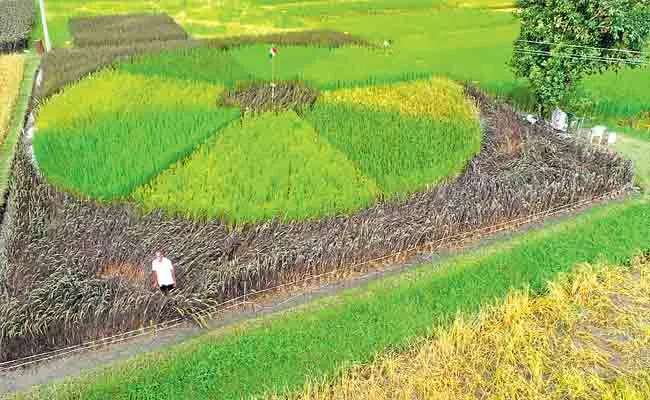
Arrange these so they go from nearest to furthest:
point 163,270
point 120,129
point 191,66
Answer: point 163,270
point 120,129
point 191,66

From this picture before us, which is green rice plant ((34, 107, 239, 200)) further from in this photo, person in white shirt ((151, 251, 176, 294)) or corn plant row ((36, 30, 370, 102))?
corn plant row ((36, 30, 370, 102))

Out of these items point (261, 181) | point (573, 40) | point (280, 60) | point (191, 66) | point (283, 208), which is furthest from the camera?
point (280, 60)

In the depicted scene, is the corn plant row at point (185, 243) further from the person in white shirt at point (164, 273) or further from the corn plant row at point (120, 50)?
the corn plant row at point (120, 50)

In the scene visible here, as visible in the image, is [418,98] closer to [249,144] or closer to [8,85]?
[249,144]

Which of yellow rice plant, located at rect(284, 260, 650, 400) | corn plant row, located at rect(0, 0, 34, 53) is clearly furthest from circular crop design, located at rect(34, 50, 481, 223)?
corn plant row, located at rect(0, 0, 34, 53)

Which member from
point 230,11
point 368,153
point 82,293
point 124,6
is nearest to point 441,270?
point 368,153

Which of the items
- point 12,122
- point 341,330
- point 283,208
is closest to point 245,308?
point 341,330
